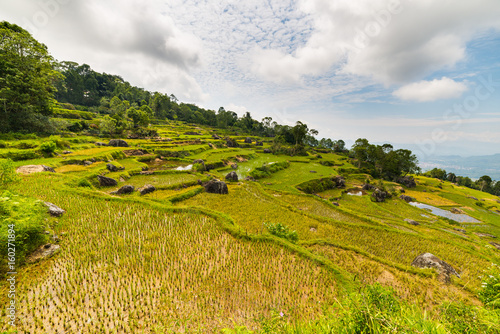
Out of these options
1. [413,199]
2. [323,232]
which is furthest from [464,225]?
[323,232]

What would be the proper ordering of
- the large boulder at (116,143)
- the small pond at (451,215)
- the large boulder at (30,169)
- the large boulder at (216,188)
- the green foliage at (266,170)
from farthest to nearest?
1. the large boulder at (116,143)
2. the green foliage at (266,170)
3. the small pond at (451,215)
4. the large boulder at (216,188)
5. the large boulder at (30,169)

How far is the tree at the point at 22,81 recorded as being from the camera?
82.7 feet

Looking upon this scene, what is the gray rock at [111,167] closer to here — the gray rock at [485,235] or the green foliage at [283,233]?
the green foliage at [283,233]

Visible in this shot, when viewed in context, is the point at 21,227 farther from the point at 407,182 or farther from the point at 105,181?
the point at 407,182

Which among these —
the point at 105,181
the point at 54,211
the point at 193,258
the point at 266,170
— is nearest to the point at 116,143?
the point at 105,181

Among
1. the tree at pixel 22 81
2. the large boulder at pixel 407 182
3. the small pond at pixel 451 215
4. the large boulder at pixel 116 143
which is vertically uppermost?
the tree at pixel 22 81

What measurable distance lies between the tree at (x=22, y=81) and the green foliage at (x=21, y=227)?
3166 centimetres

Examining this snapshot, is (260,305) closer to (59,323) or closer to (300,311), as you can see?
(300,311)

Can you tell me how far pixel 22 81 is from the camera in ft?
84.9

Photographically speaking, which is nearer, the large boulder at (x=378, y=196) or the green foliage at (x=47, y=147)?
the green foliage at (x=47, y=147)

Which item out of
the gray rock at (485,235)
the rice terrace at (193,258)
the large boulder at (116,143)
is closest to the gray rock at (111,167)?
the rice terrace at (193,258)

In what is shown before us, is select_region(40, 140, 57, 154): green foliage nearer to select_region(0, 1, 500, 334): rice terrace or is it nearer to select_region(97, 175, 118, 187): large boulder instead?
select_region(0, 1, 500, 334): rice terrace

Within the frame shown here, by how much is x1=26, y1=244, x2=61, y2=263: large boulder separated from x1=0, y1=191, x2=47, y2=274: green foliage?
8.5 inches

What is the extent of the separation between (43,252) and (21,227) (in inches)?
67.4
